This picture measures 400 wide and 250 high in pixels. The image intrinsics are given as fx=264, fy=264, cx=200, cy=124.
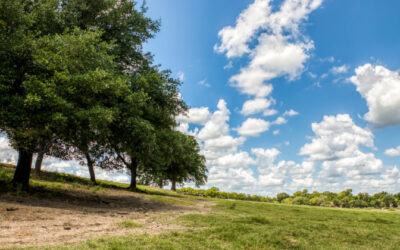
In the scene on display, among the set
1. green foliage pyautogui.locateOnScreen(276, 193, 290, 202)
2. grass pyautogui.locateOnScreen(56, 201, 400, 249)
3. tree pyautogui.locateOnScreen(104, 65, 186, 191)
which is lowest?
green foliage pyautogui.locateOnScreen(276, 193, 290, 202)

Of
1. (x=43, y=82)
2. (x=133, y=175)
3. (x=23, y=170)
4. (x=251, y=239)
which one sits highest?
(x=43, y=82)

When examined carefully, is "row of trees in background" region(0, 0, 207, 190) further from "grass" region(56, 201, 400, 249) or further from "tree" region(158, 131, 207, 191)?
"tree" region(158, 131, 207, 191)

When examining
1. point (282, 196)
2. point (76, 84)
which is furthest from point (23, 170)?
point (282, 196)

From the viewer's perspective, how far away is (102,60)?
16.7m

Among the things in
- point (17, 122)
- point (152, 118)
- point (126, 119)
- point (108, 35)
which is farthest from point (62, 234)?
point (108, 35)

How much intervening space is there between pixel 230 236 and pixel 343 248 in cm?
372

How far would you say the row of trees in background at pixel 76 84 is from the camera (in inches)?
523

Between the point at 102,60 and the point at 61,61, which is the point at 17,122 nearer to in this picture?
the point at 61,61

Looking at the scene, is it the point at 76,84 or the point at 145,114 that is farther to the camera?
the point at 145,114

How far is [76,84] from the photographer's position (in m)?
14.2

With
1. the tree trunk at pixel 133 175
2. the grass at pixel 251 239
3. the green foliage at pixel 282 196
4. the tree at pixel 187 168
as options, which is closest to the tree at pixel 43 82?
the grass at pixel 251 239

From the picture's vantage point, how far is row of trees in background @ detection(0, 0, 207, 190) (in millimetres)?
13273

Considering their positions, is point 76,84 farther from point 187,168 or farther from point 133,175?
point 187,168

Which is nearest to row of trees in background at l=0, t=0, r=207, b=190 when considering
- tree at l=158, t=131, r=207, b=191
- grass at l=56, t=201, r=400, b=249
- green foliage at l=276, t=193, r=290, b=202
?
grass at l=56, t=201, r=400, b=249
